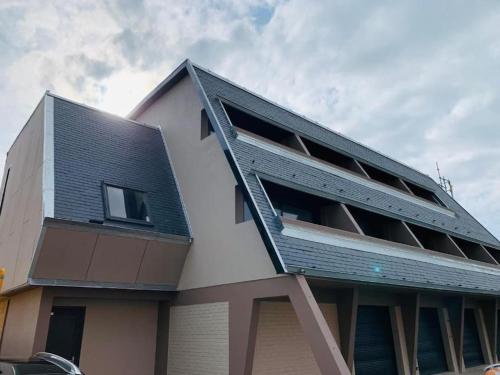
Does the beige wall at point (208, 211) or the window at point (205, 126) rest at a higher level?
the window at point (205, 126)

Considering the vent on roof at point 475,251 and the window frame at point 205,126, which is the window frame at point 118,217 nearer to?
the window frame at point 205,126

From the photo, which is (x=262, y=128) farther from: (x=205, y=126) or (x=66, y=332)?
(x=66, y=332)

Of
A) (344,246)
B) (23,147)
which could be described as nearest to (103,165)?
(23,147)

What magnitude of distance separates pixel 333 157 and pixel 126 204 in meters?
9.02

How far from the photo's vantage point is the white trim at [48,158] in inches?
337

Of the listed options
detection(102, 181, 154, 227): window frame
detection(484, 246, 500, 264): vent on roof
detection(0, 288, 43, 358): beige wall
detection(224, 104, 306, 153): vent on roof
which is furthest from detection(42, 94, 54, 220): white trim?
detection(484, 246, 500, 264): vent on roof

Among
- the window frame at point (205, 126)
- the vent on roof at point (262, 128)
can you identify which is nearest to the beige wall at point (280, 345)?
the window frame at point (205, 126)

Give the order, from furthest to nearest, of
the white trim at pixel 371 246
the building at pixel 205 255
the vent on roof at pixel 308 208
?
1. the vent on roof at pixel 308 208
2. the white trim at pixel 371 246
3. the building at pixel 205 255

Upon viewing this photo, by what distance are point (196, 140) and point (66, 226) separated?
15.4 feet

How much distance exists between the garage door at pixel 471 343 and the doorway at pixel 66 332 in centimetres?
1444

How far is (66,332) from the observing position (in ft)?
30.6

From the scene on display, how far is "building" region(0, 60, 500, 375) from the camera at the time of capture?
8570 mm

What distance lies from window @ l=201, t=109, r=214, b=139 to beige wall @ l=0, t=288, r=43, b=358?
236 inches

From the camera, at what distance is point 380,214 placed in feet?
43.0
